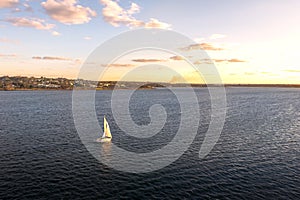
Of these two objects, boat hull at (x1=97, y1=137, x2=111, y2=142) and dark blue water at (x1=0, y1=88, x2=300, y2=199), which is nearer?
dark blue water at (x1=0, y1=88, x2=300, y2=199)

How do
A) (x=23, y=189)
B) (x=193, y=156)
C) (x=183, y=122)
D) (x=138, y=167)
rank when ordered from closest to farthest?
(x=23, y=189)
(x=138, y=167)
(x=193, y=156)
(x=183, y=122)

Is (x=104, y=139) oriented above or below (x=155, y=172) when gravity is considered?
above

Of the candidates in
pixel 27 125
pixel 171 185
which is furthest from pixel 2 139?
pixel 171 185

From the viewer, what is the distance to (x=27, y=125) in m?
111

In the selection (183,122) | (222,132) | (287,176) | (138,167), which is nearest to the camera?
(287,176)

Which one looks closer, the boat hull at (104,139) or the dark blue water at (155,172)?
the dark blue water at (155,172)

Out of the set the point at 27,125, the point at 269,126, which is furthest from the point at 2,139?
the point at 269,126

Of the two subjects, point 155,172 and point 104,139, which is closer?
point 155,172

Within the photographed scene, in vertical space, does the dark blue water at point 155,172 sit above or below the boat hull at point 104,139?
below

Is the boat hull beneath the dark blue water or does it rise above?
above

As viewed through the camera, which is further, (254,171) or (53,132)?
(53,132)

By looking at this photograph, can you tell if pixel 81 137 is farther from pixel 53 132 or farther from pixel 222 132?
pixel 222 132

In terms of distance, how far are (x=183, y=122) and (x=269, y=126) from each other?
1582 inches

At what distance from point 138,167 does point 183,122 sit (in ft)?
207
